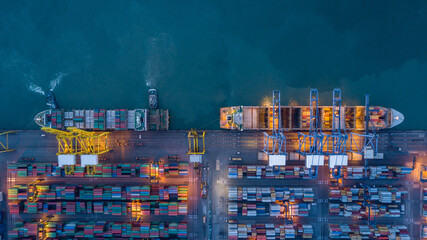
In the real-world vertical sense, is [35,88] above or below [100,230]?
above

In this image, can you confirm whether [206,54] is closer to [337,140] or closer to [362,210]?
[337,140]

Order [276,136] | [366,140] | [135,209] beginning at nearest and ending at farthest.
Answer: [276,136]
[366,140]
[135,209]

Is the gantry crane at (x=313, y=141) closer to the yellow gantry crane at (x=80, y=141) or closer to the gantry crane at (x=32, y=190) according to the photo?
the yellow gantry crane at (x=80, y=141)

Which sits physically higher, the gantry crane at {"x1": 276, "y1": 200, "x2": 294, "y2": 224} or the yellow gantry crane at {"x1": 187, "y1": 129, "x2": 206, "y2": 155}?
the yellow gantry crane at {"x1": 187, "y1": 129, "x2": 206, "y2": 155}

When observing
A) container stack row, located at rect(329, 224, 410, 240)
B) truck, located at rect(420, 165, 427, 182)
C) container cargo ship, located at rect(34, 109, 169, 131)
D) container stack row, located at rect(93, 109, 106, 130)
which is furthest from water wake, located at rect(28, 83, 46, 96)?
truck, located at rect(420, 165, 427, 182)

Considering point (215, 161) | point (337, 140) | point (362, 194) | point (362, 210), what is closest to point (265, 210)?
point (215, 161)

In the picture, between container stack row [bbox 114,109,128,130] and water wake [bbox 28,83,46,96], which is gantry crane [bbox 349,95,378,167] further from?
water wake [bbox 28,83,46,96]

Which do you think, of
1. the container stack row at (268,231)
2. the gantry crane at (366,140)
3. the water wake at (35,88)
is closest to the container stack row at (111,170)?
the water wake at (35,88)
